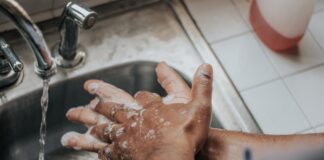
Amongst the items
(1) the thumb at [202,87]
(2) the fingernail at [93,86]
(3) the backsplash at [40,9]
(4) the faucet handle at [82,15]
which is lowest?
(2) the fingernail at [93,86]

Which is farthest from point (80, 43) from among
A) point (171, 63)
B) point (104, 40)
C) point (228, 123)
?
point (228, 123)

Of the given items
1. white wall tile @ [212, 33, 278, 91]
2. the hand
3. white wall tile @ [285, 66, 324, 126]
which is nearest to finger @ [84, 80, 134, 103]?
the hand

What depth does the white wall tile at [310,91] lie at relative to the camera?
3.34 feet

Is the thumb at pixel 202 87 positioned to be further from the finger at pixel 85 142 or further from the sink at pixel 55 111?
the sink at pixel 55 111

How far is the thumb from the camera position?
70 cm

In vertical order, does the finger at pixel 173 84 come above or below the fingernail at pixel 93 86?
above

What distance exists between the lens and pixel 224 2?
3.72 ft

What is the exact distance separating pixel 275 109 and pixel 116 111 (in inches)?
14.0

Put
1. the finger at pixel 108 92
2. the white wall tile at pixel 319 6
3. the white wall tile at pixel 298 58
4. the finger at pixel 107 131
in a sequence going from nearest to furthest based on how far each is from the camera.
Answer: the finger at pixel 107 131
the finger at pixel 108 92
the white wall tile at pixel 298 58
the white wall tile at pixel 319 6

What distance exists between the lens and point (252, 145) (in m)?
0.76

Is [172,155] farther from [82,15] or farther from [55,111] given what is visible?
[55,111]

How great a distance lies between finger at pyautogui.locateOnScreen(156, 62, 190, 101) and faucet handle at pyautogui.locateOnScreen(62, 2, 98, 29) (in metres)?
0.14

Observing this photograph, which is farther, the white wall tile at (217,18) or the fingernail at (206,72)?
the white wall tile at (217,18)

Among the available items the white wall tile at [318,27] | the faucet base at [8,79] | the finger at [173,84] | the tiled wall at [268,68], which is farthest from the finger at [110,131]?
the white wall tile at [318,27]
